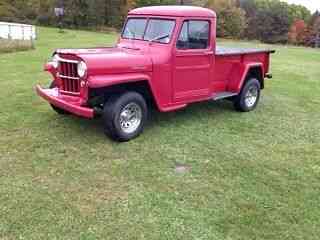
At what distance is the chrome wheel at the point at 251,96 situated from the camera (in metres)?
7.45

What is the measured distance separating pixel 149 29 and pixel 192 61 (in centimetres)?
81

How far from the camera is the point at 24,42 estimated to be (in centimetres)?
1620

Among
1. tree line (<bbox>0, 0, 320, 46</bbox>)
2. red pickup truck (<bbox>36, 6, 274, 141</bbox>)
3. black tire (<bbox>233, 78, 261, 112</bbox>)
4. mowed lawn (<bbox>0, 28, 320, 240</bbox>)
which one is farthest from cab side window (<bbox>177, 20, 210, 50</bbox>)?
tree line (<bbox>0, 0, 320, 46</bbox>)

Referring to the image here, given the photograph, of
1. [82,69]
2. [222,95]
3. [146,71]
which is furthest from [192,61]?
[82,69]

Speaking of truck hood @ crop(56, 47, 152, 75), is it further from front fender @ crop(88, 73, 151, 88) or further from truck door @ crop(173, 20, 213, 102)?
truck door @ crop(173, 20, 213, 102)

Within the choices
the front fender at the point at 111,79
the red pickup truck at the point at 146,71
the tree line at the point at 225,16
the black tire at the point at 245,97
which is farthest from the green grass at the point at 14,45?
the tree line at the point at 225,16

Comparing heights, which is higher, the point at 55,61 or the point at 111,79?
the point at 55,61

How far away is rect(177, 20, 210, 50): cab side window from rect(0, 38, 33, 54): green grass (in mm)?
10554

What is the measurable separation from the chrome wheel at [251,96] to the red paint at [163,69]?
417 mm

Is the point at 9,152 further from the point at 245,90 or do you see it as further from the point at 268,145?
the point at 245,90

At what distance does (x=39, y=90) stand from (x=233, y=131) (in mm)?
2945

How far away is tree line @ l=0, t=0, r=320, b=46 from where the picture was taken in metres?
42.3

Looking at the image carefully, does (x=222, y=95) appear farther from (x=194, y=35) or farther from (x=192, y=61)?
(x=194, y=35)

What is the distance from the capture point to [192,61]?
6.16 metres
